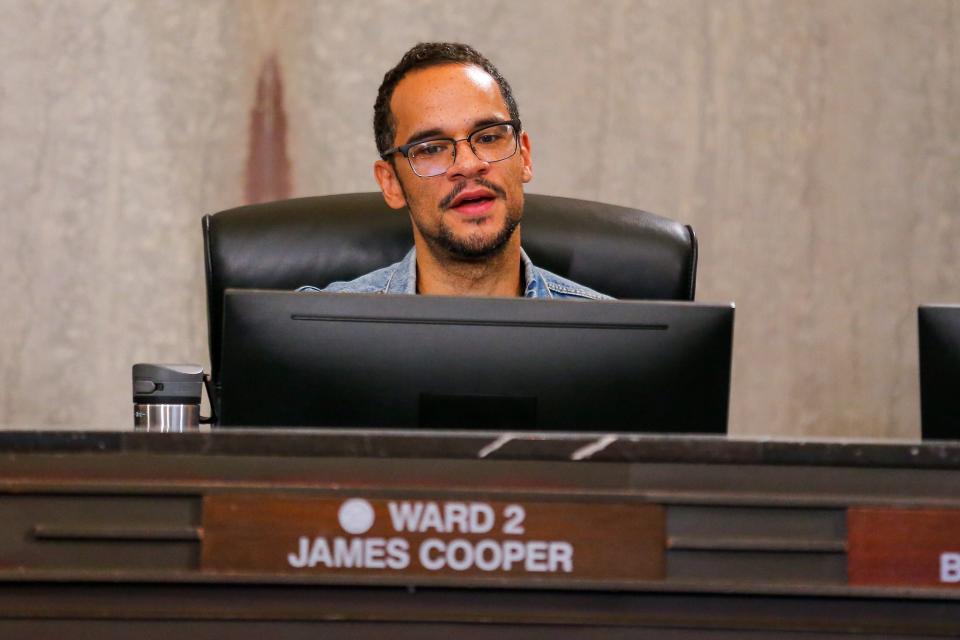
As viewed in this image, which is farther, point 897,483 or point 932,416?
point 932,416

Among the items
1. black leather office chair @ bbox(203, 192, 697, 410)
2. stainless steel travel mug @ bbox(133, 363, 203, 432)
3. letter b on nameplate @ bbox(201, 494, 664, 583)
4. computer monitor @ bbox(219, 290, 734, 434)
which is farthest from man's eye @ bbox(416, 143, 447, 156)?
letter b on nameplate @ bbox(201, 494, 664, 583)

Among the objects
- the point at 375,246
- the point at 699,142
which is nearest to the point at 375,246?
the point at 375,246

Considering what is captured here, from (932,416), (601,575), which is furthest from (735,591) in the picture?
(932,416)

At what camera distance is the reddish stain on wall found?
2801mm

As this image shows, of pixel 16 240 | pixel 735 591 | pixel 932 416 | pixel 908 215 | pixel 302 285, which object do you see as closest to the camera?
pixel 735 591

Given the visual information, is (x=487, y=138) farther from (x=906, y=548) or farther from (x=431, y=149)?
(x=906, y=548)

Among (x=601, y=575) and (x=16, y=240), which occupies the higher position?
(x=16, y=240)

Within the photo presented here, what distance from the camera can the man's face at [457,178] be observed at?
1798 mm

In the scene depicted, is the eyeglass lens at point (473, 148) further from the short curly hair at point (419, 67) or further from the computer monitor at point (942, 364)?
the computer monitor at point (942, 364)

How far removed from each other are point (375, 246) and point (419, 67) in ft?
1.08

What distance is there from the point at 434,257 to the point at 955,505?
1.18 meters

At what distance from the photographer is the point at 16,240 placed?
269 cm

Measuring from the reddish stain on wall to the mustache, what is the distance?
1.08 m

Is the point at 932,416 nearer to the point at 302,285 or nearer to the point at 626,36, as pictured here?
the point at 302,285
